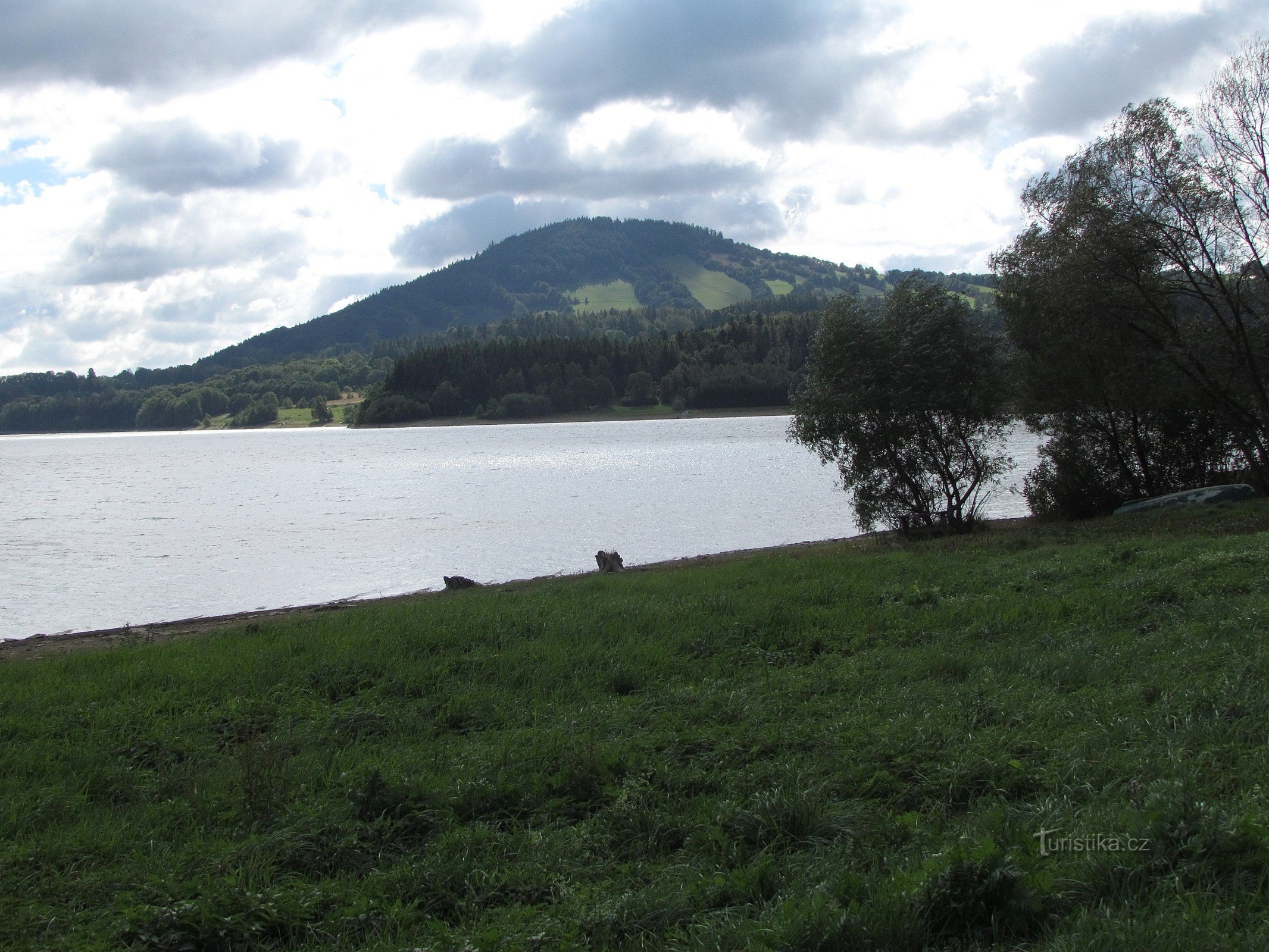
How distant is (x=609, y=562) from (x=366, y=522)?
24859 mm

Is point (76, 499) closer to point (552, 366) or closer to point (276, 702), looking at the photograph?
point (276, 702)

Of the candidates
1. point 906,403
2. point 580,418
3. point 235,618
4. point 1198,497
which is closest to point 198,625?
point 235,618

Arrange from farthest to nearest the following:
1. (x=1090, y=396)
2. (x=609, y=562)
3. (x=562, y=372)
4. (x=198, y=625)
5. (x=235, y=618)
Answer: (x=562, y=372), (x=1090, y=396), (x=609, y=562), (x=235, y=618), (x=198, y=625)

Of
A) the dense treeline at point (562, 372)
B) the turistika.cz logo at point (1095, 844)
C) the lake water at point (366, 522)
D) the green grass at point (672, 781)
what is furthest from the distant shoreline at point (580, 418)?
the turistika.cz logo at point (1095, 844)

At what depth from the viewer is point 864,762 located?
7.57 meters

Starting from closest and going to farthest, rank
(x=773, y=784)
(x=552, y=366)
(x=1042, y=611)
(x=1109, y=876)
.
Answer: (x=1109, y=876), (x=773, y=784), (x=1042, y=611), (x=552, y=366)

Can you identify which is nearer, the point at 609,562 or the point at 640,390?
the point at 609,562

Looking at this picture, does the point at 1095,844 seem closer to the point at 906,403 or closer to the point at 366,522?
the point at 906,403

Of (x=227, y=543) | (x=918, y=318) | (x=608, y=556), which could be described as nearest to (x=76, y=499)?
(x=227, y=543)

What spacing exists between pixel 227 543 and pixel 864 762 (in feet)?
127

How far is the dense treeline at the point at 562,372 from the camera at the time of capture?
601ft

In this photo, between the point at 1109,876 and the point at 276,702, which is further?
the point at 276,702

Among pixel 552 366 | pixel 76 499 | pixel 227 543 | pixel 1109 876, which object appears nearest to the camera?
pixel 1109 876

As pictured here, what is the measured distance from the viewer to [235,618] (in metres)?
22.1
